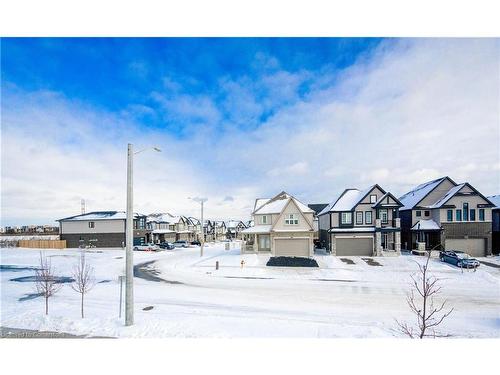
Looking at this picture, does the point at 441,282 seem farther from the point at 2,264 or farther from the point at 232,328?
the point at 2,264

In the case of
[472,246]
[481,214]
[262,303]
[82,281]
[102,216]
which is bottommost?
[262,303]

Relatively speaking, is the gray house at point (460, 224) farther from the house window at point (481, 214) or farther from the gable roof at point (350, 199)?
the gable roof at point (350, 199)

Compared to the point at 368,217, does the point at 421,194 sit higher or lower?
higher

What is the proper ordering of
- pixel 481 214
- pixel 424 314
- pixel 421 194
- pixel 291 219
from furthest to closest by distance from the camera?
pixel 421 194
pixel 291 219
pixel 481 214
pixel 424 314

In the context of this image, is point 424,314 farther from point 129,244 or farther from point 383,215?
point 383,215

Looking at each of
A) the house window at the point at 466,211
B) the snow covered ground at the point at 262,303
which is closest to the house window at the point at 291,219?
the snow covered ground at the point at 262,303

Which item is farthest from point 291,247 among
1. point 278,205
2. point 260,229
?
point 278,205

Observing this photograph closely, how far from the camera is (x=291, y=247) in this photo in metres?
31.3

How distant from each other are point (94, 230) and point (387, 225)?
162 ft

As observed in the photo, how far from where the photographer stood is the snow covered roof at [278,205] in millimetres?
33656

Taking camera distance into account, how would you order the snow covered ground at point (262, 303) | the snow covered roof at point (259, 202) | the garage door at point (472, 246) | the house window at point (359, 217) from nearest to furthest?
1. the snow covered ground at point (262, 303)
2. the garage door at point (472, 246)
3. the house window at point (359, 217)
4. the snow covered roof at point (259, 202)

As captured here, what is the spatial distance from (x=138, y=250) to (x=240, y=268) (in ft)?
82.6

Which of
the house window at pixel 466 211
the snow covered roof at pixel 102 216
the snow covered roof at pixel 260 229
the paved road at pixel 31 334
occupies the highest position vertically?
the house window at pixel 466 211

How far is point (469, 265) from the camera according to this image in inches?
905
